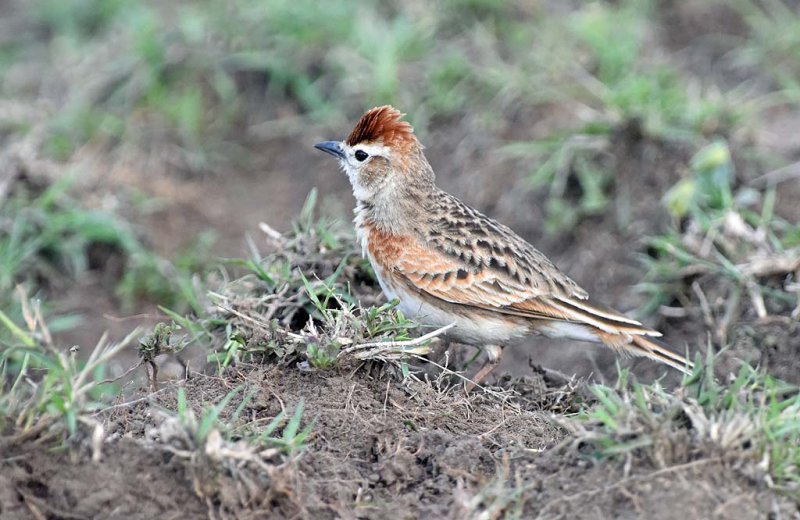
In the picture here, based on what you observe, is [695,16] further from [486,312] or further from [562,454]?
[562,454]

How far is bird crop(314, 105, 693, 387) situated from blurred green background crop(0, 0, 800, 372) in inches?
48.8

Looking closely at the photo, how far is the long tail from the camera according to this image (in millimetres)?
6469

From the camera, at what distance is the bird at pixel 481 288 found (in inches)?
257

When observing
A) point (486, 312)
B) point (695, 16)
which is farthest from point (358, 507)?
point (695, 16)

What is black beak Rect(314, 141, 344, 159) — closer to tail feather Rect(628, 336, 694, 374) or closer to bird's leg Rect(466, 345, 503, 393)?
bird's leg Rect(466, 345, 503, 393)

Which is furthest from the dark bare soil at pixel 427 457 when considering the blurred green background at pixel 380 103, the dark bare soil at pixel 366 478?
the blurred green background at pixel 380 103

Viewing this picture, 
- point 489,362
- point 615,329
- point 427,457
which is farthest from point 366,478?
point 615,329

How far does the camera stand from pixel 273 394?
18.1 ft

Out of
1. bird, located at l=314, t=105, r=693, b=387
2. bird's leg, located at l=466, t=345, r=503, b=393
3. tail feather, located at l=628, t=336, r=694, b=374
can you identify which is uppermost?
bird, located at l=314, t=105, r=693, b=387

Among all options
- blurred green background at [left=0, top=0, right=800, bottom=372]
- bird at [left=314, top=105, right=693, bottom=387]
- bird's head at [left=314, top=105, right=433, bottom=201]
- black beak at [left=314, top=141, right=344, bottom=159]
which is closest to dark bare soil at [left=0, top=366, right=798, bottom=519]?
bird at [left=314, top=105, right=693, bottom=387]

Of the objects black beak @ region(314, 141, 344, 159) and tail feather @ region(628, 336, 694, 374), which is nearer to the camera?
tail feather @ region(628, 336, 694, 374)

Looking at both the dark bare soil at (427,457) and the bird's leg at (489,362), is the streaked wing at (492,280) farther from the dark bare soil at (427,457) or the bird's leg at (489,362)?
the dark bare soil at (427,457)

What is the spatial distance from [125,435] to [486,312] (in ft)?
7.82

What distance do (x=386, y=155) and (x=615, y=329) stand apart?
1777 mm
